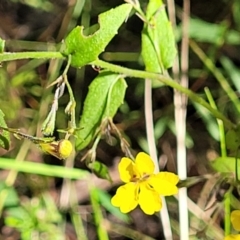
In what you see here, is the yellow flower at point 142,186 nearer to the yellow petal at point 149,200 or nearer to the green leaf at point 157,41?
the yellow petal at point 149,200

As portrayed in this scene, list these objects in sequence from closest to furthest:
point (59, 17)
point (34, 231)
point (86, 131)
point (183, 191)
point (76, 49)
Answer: point (76, 49), point (86, 131), point (183, 191), point (34, 231), point (59, 17)

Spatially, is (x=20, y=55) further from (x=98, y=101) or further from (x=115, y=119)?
(x=115, y=119)

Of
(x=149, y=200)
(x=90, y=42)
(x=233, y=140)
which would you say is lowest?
(x=149, y=200)

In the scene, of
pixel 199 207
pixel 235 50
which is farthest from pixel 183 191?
pixel 235 50

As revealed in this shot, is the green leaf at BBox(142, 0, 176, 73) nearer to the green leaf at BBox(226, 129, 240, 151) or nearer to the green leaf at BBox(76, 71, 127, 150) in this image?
the green leaf at BBox(76, 71, 127, 150)

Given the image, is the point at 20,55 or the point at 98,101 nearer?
the point at 20,55

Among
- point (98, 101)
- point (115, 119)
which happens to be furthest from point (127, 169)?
point (115, 119)

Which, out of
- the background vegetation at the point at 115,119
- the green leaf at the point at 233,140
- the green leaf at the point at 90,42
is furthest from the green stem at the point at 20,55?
the background vegetation at the point at 115,119

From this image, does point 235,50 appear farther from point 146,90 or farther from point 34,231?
A: point 34,231
